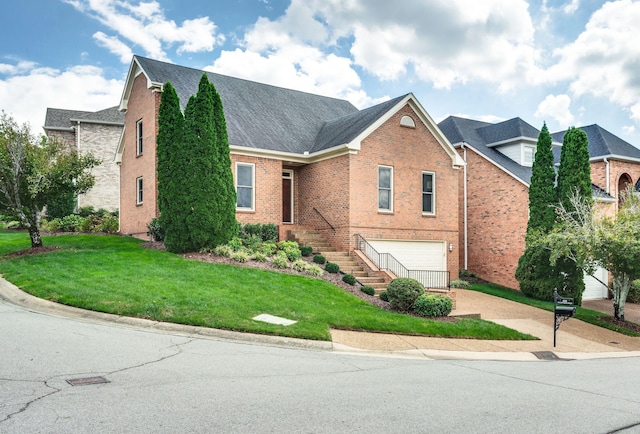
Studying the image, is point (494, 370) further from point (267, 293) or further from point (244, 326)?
point (267, 293)

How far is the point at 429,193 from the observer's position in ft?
82.4

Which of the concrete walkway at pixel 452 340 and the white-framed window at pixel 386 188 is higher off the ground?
the white-framed window at pixel 386 188

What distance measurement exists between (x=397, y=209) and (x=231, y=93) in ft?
32.2

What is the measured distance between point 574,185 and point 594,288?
8557mm

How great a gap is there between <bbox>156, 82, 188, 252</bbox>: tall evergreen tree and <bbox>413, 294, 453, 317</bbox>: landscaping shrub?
834 cm

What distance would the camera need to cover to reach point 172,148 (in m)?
20.0

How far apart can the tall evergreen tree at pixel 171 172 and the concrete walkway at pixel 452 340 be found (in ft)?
19.3

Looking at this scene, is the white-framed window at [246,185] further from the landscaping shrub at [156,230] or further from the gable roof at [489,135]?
the gable roof at [489,135]

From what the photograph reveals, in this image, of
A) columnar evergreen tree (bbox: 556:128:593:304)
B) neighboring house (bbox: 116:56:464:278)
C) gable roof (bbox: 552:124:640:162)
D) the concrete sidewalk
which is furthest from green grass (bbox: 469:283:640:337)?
gable roof (bbox: 552:124:640:162)

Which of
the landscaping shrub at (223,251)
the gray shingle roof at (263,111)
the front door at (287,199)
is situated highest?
the gray shingle roof at (263,111)

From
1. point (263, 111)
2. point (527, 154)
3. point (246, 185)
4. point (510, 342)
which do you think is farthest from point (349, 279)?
point (527, 154)

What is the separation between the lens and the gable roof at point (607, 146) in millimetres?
29847

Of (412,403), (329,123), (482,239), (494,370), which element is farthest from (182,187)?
A: (482,239)

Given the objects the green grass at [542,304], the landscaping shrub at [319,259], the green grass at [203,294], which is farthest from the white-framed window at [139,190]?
the green grass at [542,304]
